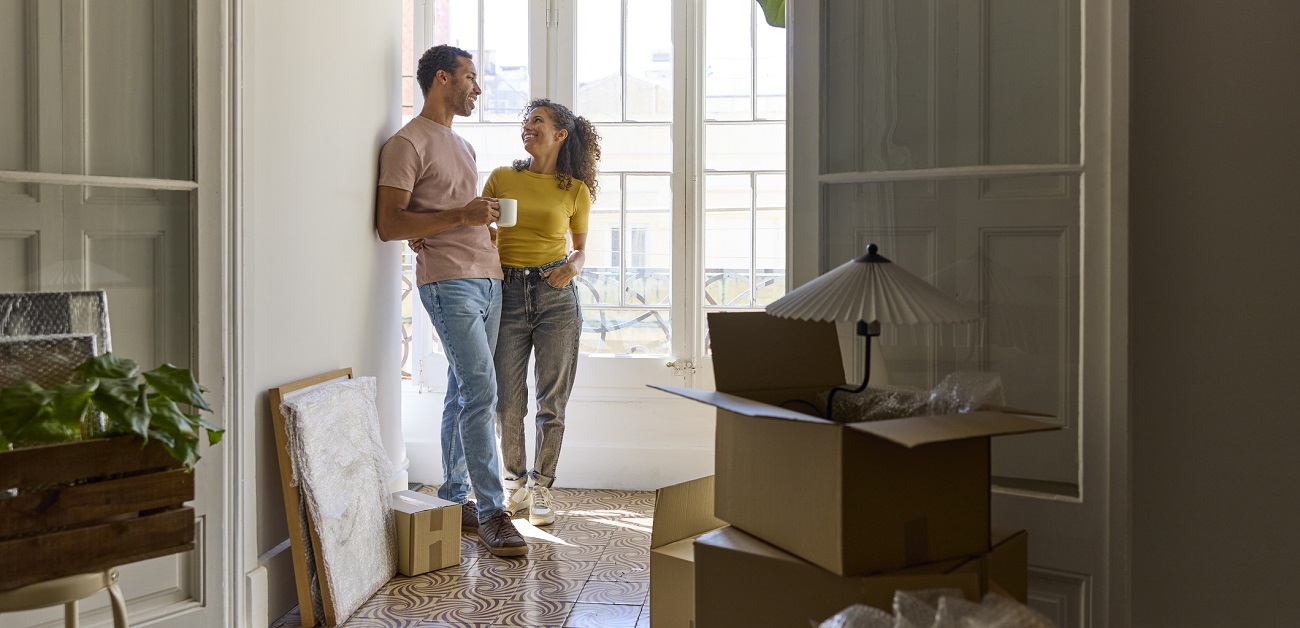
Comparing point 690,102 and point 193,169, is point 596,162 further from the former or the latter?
point 193,169

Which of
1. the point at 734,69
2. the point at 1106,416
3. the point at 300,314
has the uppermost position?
the point at 734,69

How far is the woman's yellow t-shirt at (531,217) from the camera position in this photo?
366 centimetres

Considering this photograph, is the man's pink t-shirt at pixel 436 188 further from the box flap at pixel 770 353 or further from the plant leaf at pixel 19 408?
the plant leaf at pixel 19 408

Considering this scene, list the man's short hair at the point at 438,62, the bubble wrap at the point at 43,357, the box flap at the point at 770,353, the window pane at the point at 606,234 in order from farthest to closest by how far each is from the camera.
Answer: the window pane at the point at 606,234 < the man's short hair at the point at 438,62 < the box flap at the point at 770,353 < the bubble wrap at the point at 43,357

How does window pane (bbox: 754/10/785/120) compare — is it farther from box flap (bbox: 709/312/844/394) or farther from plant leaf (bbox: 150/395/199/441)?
plant leaf (bbox: 150/395/199/441)

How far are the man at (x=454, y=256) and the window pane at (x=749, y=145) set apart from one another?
1178 millimetres

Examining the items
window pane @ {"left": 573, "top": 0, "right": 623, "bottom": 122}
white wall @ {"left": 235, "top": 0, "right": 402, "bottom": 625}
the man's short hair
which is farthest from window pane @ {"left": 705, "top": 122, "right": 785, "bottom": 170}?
white wall @ {"left": 235, "top": 0, "right": 402, "bottom": 625}

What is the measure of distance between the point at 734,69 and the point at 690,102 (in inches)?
9.3

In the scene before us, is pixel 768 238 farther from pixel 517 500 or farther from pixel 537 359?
pixel 517 500

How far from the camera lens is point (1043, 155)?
190 centimetres

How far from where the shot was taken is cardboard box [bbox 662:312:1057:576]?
4.63 ft

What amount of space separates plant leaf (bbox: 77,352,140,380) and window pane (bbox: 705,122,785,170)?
115 inches

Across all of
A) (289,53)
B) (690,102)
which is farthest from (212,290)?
(690,102)

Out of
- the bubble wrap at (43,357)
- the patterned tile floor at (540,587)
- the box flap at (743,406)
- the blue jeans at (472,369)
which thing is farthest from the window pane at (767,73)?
the bubble wrap at (43,357)
